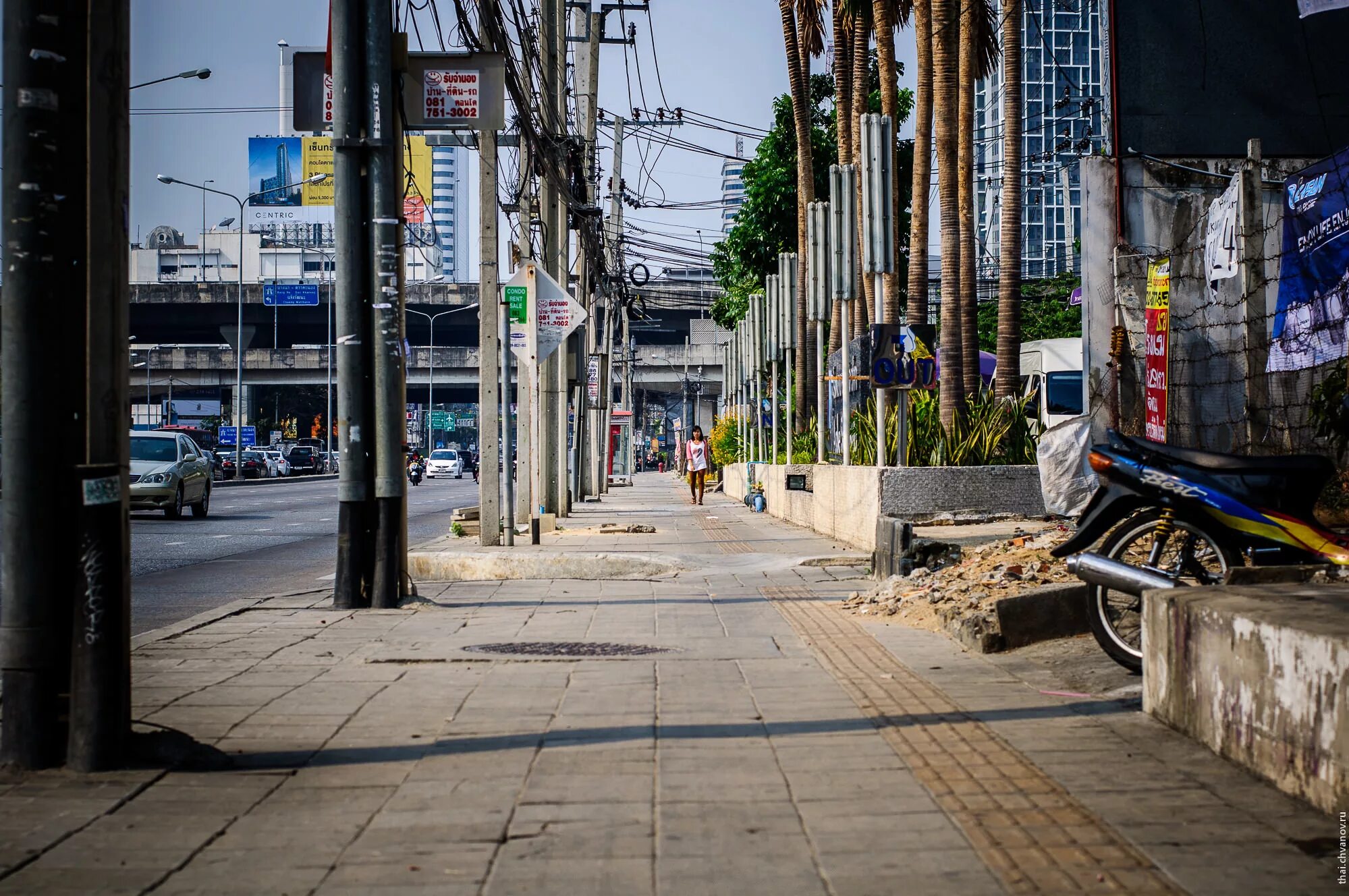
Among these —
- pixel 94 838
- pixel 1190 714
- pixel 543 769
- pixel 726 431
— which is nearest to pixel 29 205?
pixel 94 838

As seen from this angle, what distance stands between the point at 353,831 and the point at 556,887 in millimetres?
828

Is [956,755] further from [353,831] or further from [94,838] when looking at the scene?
[94,838]

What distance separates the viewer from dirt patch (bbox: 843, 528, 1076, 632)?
8.72 m

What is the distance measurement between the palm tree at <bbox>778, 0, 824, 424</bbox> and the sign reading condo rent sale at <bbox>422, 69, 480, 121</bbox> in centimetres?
1817

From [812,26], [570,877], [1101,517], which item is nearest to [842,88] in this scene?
[812,26]

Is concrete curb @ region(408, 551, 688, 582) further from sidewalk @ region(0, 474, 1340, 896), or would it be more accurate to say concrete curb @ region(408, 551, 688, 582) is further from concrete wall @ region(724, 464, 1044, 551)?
sidewalk @ region(0, 474, 1340, 896)

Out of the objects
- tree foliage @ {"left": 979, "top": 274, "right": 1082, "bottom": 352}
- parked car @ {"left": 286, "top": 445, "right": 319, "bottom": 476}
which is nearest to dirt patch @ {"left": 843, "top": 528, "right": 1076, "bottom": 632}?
tree foliage @ {"left": 979, "top": 274, "right": 1082, "bottom": 352}

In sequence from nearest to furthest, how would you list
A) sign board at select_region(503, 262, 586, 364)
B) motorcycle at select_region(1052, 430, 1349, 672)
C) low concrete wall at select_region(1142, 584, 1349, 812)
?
low concrete wall at select_region(1142, 584, 1349, 812) → motorcycle at select_region(1052, 430, 1349, 672) → sign board at select_region(503, 262, 586, 364)

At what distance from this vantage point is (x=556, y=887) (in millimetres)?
3488

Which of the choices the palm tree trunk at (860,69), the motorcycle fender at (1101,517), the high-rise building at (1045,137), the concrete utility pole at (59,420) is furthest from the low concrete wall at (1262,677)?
the high-rise building at (1045,137)

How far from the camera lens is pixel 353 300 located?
32.0 feet

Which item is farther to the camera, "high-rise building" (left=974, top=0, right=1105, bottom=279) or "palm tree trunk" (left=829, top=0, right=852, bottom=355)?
"high-rise building" (left=974, top=0, right=1105, bottom=279)

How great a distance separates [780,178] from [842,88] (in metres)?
8.36

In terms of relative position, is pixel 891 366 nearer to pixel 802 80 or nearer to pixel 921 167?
pixel 921 167
